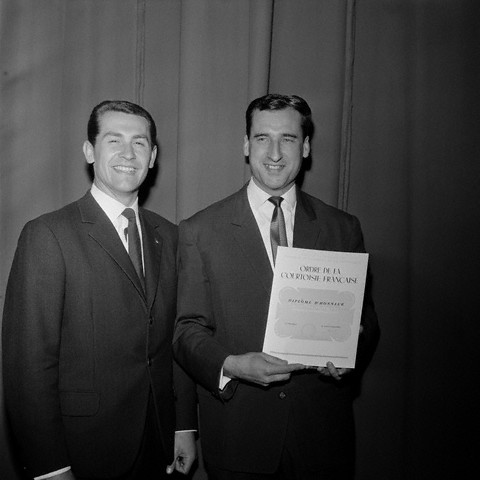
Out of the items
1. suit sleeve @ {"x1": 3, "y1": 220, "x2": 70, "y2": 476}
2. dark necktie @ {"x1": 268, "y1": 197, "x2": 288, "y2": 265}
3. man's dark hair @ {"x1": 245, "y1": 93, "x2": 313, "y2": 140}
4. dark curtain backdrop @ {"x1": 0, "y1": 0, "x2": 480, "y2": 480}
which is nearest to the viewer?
suit sleeve @ {"x1": 3, "y1": 220, "x2": 70, "y2": 476}

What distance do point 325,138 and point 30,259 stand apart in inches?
53.3

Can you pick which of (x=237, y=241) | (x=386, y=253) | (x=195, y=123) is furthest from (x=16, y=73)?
(x=386, y=253)

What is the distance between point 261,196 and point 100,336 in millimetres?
719

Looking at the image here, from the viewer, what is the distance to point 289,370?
1.42 meters

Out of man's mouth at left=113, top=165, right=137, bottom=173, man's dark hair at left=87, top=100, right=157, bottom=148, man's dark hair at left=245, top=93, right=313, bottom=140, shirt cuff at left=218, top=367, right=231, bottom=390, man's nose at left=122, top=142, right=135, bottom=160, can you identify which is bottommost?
shirt cuff at left=218, top=367, right=231, bottom=390

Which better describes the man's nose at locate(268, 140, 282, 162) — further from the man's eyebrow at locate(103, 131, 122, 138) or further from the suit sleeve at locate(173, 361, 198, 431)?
the suit sleeve at locate(173, 361, 198, 431)

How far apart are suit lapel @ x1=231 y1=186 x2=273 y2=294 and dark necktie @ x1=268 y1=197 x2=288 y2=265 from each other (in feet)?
0.13

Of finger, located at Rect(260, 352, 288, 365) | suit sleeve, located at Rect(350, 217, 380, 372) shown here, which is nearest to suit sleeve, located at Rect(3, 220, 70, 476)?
finger, located at Rect(260, 352, 288, 365)

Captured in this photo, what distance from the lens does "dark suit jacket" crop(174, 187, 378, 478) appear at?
1538 mm

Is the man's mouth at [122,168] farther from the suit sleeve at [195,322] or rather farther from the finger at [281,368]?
the finger at [281,368]

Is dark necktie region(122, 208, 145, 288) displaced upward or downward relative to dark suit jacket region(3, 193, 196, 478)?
upward

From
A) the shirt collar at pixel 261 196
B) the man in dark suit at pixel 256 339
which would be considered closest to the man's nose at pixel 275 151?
the man in dark suit at pixel 256 339

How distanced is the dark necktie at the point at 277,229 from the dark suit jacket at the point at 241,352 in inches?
1.7

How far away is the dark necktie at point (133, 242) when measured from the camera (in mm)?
1591
